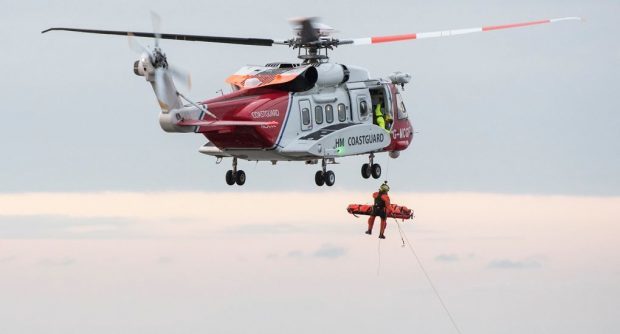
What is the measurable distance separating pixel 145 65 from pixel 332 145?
7.07 m

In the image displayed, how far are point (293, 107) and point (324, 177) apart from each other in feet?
8.47

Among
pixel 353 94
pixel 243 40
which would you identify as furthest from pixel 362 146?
pixel 243 40

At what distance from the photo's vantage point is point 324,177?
57.1 meters

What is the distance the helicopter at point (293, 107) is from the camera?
53.8 metres

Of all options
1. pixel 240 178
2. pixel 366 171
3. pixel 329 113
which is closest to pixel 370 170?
pixel 366 171

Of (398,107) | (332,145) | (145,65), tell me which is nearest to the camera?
(145,65)

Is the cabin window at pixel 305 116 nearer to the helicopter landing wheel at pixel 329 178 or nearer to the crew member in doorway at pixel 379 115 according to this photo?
the helicopter landing wheel at pixel 329 178

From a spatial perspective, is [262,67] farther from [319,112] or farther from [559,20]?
[559,20]

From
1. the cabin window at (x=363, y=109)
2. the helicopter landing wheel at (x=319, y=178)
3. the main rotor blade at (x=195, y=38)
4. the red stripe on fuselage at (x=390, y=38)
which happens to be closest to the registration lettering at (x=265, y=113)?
the main rotor blade at (x=195, y=38)

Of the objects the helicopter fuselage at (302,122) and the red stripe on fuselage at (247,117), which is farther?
the helicopter fuselage at (302,122)

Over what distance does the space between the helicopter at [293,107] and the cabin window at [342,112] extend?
0.11 ft

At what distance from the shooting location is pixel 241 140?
55.3 metres

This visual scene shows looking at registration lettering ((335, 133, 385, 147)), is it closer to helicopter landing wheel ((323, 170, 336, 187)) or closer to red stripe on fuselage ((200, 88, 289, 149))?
helicopter landing wheel ((323, 170, 336, 187))

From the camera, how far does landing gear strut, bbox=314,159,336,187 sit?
5709 centimetres
